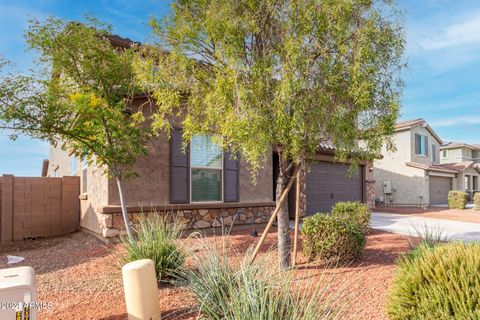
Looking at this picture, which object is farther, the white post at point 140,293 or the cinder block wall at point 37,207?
the cinder block wall at point 37,207

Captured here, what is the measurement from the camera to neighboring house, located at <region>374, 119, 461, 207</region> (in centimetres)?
2338

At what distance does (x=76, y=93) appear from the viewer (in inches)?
253

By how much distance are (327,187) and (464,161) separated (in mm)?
27362

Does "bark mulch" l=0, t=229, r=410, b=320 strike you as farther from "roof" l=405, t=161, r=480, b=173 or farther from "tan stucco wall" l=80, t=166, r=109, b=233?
"roof" l=405, t=161, r=480, b=173

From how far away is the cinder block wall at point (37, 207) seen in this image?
30.9ft

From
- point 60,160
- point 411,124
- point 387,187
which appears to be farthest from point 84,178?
point 411,124

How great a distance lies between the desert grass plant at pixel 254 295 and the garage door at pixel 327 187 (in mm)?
9706

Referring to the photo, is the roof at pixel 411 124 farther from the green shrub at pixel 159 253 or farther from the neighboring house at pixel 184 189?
the green shrub at pixel 159 253

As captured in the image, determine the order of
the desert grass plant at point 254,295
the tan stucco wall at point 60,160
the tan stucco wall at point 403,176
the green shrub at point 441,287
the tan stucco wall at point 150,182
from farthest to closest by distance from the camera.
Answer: the tan stucco wall at point 403,176, the tan stucco wall at point 60,160, the tan stucco wall at point 150,182, the green shrub at point 441,287, the desert grass plant at point 254,295

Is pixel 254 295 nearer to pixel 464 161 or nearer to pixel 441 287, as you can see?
pixel 441 287

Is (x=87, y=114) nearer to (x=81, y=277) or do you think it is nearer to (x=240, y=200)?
(x=81, y=277)

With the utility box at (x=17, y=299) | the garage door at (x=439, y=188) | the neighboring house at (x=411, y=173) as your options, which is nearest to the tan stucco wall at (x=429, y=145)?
the neighboring house at (x=411, y=173)

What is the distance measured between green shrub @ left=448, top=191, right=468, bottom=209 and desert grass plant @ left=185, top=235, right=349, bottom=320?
2167 centimetres

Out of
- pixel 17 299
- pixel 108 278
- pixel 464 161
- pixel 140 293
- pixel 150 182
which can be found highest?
pixel 464 161
